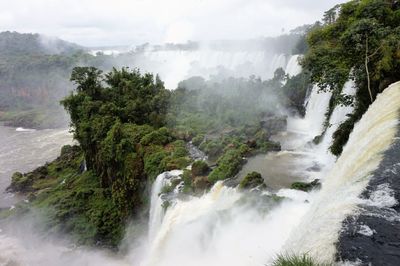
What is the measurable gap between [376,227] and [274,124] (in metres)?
20.1

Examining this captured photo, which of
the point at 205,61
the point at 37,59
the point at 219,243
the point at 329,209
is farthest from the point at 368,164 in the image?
the point at 37,59

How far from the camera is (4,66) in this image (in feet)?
293

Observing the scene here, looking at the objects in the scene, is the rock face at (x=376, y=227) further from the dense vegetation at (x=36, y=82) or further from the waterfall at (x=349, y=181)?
the dense vegetation at (x=36, y=82)

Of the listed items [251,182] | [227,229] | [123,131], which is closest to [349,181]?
[227,229]

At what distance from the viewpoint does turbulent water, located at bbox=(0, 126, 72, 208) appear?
124ft

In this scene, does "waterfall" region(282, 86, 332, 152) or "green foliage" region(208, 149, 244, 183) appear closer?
"green foliage" region(208, 149, 244, 183)

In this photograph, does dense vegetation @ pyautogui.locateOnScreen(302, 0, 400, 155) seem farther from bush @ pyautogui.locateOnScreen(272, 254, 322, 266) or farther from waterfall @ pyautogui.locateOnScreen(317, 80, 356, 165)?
bush @ pyautogui.locateOnScreen(272, 254, 322, 266)

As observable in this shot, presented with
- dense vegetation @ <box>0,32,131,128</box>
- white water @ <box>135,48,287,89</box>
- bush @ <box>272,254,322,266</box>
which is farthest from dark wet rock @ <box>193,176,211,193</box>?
dense vegetation @ <box>0,32,131,128</box>

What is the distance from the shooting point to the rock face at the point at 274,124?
87.4ft

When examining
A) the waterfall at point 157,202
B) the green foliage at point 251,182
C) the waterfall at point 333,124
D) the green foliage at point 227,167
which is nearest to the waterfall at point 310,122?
the waterfall at point 333,124

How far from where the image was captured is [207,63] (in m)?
64.4

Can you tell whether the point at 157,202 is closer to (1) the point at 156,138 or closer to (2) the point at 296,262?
(1) the point at 156,138

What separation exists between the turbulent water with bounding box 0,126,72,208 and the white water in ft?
67.0

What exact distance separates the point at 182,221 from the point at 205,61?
172 feet
